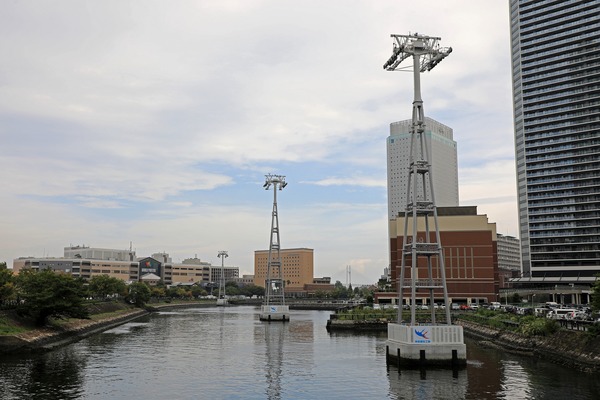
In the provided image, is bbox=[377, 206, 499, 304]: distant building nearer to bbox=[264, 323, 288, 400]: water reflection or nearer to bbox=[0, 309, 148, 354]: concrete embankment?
bbox=[264, 323, 288, 400]: water reflection

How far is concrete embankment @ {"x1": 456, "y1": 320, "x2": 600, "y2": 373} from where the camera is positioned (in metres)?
49.3

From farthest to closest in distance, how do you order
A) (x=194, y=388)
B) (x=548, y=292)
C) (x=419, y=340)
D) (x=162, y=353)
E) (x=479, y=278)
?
1. (x=548, y=292)
2. (x=479, y=278)
3. (x=162, y=353)
4. (x=419, y=340)
5. (x=194, y=388)

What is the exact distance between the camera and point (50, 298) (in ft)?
237

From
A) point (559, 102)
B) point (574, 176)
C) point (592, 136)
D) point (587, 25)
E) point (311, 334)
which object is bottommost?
point (311, 334)

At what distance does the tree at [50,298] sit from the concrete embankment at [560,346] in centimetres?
5344

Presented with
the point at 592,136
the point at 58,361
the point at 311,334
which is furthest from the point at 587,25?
the point at 58,361

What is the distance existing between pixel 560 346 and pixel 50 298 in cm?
5941

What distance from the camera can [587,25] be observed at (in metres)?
198

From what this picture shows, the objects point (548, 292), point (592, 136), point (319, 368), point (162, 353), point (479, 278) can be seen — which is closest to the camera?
point (319, 368)

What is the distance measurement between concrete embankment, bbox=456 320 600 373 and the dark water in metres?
1.60

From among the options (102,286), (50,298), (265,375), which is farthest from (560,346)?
(102,286)

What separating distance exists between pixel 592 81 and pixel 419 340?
175074mm

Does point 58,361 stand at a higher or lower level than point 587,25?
lower

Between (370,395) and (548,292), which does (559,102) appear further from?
(370,395)
